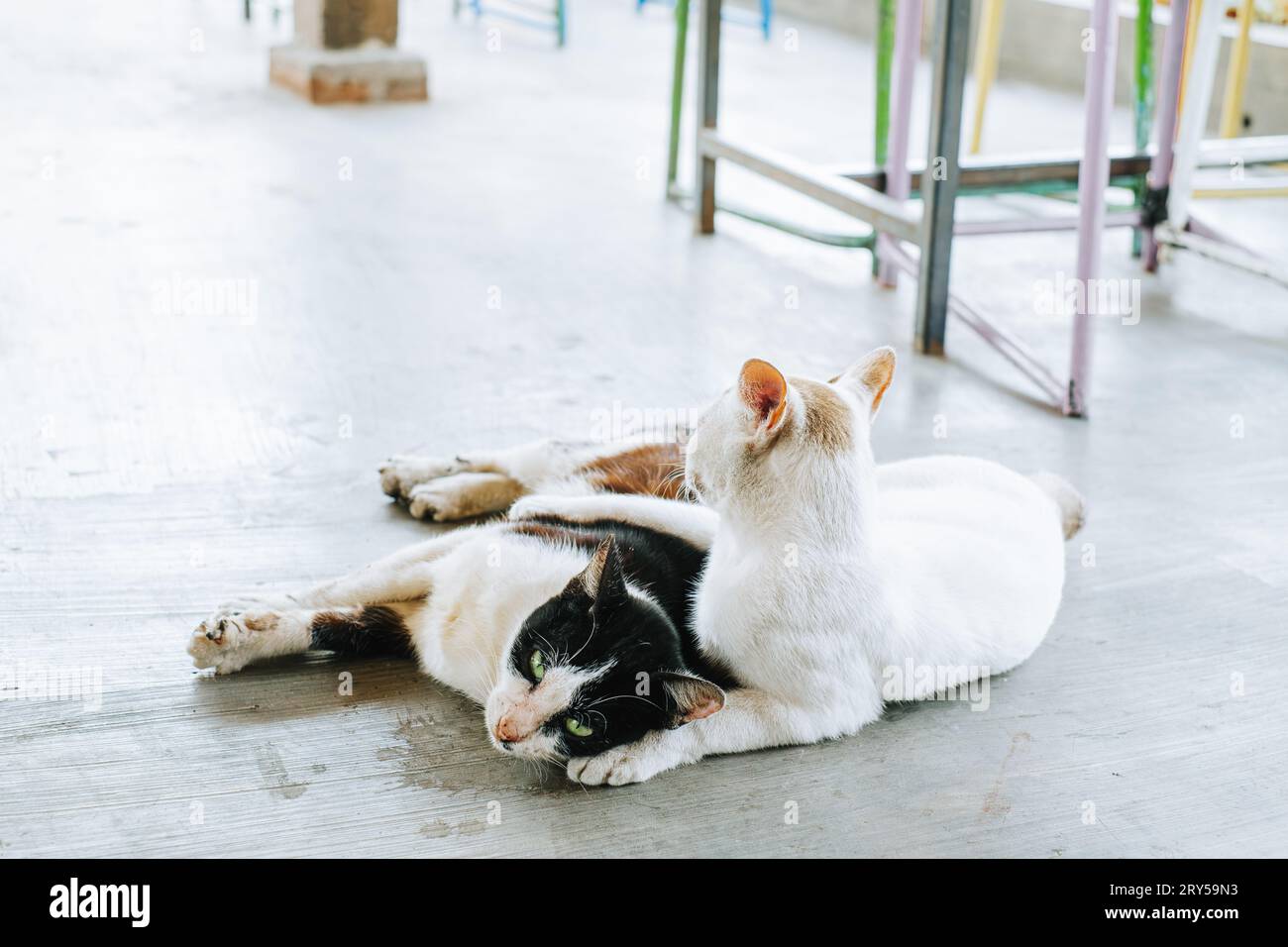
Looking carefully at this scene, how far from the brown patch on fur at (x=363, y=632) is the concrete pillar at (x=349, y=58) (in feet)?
15.9

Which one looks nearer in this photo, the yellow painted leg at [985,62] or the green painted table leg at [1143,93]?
the green painted table leg at [1143,93]

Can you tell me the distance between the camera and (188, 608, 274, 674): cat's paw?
2.10 m

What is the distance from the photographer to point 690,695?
6.00 ft

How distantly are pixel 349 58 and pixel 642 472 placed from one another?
4772 mm

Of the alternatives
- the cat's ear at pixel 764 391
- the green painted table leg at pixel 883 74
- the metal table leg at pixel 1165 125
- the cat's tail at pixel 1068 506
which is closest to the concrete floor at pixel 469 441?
the cat's tail at pixel 1068 506

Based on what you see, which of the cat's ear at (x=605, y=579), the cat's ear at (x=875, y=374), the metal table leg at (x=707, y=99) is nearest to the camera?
the cat's ear at (x=605, y=579)

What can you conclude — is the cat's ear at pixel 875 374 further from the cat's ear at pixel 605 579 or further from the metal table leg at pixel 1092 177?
the metal table leg at pixel 1092 177

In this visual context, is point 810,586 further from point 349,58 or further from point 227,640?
point 349,58

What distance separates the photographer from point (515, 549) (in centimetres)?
214

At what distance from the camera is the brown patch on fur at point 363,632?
2160 millimetres

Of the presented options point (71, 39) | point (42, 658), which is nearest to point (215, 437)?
point (42, 658)

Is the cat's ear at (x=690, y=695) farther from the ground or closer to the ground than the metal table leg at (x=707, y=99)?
closer to the ground
